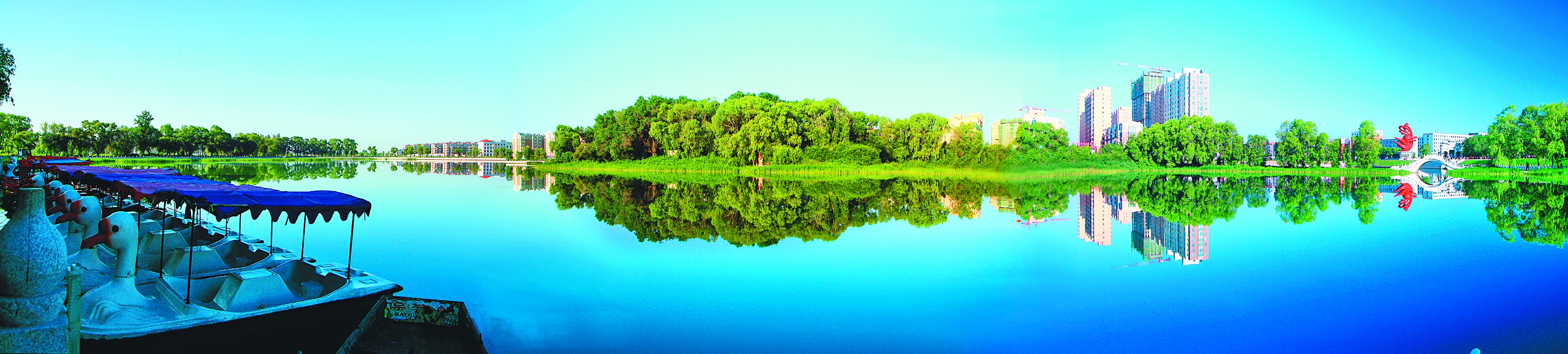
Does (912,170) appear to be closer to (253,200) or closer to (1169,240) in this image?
(1169,240)

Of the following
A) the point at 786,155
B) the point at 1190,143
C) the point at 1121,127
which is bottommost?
the point at 786,155

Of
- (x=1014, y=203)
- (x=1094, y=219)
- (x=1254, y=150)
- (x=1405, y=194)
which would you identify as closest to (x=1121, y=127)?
(x=1254, y=150)

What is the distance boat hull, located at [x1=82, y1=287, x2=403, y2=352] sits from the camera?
373 cm

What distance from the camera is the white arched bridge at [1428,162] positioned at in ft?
134

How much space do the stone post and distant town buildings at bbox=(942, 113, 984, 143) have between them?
29.4 m

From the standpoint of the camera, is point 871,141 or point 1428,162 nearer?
point 871,141

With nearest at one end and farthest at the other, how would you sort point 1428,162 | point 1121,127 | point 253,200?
point 253,200 < point 1428,162 < point 1121,127

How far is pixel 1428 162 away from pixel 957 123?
34.3 metres

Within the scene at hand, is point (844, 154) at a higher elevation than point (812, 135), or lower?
lower

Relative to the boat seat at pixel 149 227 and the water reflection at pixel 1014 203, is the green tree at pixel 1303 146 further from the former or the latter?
the boat seat at pixel 149 227

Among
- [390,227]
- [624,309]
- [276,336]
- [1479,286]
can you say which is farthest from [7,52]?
[1479,286]

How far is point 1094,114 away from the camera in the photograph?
171 feet

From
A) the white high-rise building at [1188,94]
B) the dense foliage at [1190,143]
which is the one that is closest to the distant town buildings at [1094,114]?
the dense foliage at [1190,143]

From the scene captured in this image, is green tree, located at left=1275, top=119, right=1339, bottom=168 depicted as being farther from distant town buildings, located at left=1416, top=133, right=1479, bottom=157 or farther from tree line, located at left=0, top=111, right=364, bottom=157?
tree line, located at left=0, top=111, right=364, bottom=157
